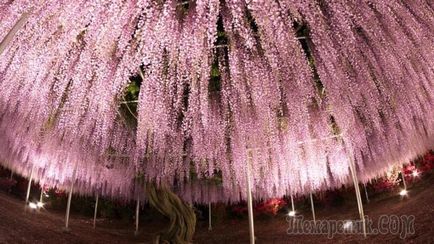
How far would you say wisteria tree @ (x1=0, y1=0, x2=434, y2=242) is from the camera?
444cm

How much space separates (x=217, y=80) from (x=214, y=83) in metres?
0.14

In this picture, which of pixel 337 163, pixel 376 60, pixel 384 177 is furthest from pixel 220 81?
pixel 384 177

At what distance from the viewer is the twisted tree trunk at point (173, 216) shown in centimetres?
810

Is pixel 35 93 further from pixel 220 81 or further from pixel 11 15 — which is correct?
pixel 220 81

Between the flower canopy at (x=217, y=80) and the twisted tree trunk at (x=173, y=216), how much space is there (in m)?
0.33

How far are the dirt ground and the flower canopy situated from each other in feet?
5.16

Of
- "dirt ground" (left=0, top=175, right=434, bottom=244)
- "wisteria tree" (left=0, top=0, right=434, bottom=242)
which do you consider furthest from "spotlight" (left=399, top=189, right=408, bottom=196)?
"wisteria tree" (left=0, top=0, right=434, bottom=242)

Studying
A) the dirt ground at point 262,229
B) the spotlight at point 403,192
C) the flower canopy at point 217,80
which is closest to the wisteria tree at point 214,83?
the flower canopy at point 217,80

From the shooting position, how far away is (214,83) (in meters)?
6.46

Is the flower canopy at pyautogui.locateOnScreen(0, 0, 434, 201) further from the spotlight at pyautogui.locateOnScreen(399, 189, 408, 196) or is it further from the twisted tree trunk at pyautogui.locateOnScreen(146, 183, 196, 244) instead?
the spotlight at pyautogui.locateOnScreen(399, 189, 408, 196)

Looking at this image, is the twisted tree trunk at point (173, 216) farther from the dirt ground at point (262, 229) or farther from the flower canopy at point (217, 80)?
→ the dirt ground at point (262, 229)

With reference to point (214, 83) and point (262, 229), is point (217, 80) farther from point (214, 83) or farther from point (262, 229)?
point (262, 229)

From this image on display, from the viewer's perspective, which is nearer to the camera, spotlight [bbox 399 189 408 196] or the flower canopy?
the flower canopy

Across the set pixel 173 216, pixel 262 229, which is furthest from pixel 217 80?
pixel 262 229
